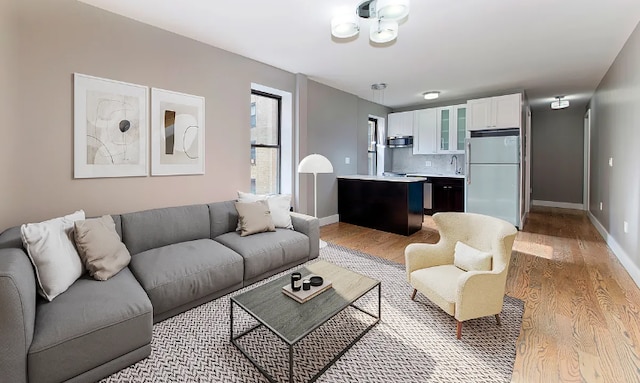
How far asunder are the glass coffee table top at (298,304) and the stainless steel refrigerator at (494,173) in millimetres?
4211

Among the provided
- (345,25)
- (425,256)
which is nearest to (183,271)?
(425,256)

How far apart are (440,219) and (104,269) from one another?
2579 mm

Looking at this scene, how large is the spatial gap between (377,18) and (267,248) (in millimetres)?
2288

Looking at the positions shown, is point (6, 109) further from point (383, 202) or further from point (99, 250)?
point (383, 202)

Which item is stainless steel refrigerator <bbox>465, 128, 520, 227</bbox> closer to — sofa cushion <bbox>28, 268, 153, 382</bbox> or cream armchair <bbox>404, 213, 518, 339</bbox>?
cream armchair <bbox>404, 213, 518, 339</bbox>

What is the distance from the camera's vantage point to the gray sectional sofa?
1.35 meters

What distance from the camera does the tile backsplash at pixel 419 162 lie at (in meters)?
6.44

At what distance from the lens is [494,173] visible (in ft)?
17.0

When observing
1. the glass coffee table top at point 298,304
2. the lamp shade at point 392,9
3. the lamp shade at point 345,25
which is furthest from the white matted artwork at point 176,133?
the lamp shade at point 392,9

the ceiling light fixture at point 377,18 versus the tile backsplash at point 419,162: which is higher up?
the ceiling light fixture at point 377,18

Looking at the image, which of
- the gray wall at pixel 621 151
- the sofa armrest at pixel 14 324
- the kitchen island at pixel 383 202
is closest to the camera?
the sofa armrest at pixel 14 324

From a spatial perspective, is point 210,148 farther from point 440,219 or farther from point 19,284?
point 440,219

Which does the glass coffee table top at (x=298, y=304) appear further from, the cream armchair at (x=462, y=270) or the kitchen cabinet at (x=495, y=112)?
the kitchen cabinet at (x=495, y=112)

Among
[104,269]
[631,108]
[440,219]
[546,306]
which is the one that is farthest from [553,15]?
[104,269]
